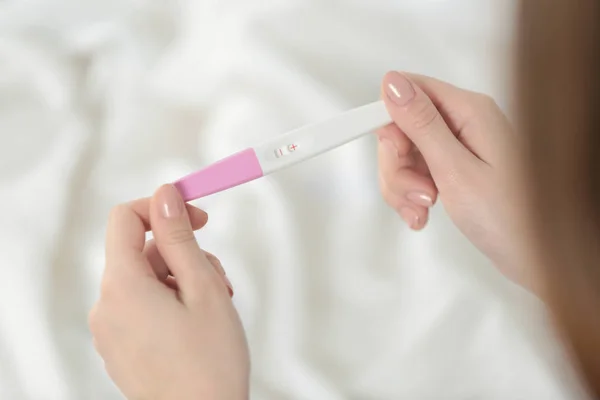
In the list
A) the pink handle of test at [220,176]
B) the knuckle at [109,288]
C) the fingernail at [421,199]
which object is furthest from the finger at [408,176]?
the knuckle at [109,288]

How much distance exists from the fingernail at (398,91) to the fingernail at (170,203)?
0.19m

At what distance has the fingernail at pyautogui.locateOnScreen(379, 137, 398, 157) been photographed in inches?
23.4

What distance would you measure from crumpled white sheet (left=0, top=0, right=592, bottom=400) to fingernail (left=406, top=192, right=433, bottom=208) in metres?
0.04

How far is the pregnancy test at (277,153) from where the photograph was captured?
49cm

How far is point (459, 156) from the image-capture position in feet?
1.76

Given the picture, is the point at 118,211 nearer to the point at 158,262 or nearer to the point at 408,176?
the point at 158,262

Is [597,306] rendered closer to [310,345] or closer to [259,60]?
[310,345]

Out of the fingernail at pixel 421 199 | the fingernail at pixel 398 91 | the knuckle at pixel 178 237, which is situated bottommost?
the knuckle at pixel 178 237

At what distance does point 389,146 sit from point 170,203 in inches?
9.4

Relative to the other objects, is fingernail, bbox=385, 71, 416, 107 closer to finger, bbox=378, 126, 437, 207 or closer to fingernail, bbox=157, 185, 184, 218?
finger, bbox=378, 126, 437, 207

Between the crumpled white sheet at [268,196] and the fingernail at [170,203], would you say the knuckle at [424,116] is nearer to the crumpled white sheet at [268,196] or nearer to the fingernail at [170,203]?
the crumpled white sheet at [268,196]

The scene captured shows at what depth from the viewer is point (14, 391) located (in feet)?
1.78

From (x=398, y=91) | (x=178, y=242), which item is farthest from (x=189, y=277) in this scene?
(x=398, y=91)

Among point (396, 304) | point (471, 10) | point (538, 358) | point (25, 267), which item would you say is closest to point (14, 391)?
point (25, 267)
